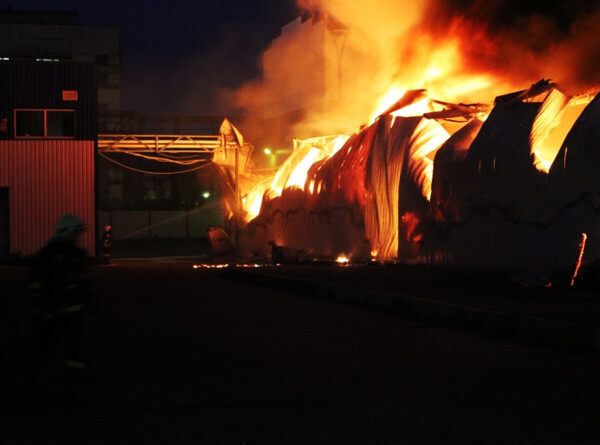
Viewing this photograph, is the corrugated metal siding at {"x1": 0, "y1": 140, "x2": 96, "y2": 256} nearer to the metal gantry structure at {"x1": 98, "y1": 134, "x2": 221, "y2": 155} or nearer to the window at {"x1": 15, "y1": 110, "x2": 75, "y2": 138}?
the window at {"x1": 15, "y1": 110, "x2": 75, "y2": 138}

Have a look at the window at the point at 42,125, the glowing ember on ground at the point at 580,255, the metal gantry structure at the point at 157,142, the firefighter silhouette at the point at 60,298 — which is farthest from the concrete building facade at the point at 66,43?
the firefighter silhouette at the point at 60,298

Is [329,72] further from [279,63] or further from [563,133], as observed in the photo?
[563,133]

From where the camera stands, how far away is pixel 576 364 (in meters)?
8.70

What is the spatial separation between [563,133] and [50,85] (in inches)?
856

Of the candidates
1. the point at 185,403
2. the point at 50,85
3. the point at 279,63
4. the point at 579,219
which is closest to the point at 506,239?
the point at 579,219

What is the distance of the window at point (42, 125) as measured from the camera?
33281 millimetres

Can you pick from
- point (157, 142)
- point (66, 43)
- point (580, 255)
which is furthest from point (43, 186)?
point (66, 43)

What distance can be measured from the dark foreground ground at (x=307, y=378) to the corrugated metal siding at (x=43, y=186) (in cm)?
1876

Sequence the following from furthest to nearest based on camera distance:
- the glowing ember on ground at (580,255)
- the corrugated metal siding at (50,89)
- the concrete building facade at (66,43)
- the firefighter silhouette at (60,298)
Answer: the concrete building facade at (66,43), the corrugated metal siding at (50,89), the glowing ember on ground at (580,255), the firefighter silhouette at (60,298)

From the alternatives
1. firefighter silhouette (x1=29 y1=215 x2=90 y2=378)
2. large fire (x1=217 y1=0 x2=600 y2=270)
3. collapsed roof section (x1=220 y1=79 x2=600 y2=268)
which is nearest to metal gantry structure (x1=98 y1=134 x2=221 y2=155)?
large fire (x1=217 y1=0 x2=600 y2=270)

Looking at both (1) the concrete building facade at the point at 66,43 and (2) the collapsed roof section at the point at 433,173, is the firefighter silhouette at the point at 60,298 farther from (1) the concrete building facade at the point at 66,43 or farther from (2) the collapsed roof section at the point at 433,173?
(1) the concrete building facade at the point at 66,43

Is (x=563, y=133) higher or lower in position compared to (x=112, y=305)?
higher

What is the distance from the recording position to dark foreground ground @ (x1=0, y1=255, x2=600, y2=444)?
585 cm

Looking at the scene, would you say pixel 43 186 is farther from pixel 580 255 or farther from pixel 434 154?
pixel 580 255
